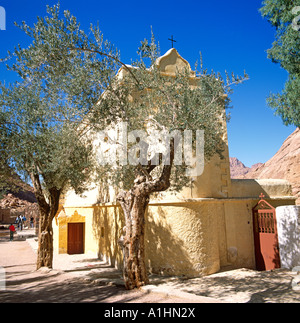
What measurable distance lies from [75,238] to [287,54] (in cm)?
1506

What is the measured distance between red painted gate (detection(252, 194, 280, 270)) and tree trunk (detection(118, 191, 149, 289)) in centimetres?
645

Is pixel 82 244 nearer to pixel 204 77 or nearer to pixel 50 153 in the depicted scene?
pixel 50 153

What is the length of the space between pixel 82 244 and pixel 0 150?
9.80m

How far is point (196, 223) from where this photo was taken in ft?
37.8

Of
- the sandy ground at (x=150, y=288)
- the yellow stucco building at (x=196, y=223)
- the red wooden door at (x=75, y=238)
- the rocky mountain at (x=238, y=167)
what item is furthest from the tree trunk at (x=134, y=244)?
the rocky mountain at (x=238, y=167)

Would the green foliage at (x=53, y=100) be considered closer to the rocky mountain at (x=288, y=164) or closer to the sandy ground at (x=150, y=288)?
the sandy ground at (x=150, y=288)

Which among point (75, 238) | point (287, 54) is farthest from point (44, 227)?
point (287, 54)

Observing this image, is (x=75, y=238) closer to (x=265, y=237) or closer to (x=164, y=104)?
(x=265, y=237)

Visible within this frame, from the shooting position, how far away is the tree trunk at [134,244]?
26.9 feet

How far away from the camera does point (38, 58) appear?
802cm

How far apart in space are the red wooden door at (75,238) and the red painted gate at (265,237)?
10.5 meters

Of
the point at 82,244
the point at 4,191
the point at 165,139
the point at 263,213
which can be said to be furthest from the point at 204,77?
the point at 82,244

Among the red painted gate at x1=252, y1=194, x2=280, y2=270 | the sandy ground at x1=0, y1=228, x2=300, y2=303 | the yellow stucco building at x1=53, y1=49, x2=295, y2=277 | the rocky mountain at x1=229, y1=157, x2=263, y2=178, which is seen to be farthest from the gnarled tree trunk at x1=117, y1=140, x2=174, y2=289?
the rocky mountain at x1=229, y1=157, x2=263, y2=178

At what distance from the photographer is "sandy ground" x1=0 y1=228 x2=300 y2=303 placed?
7.15 m
